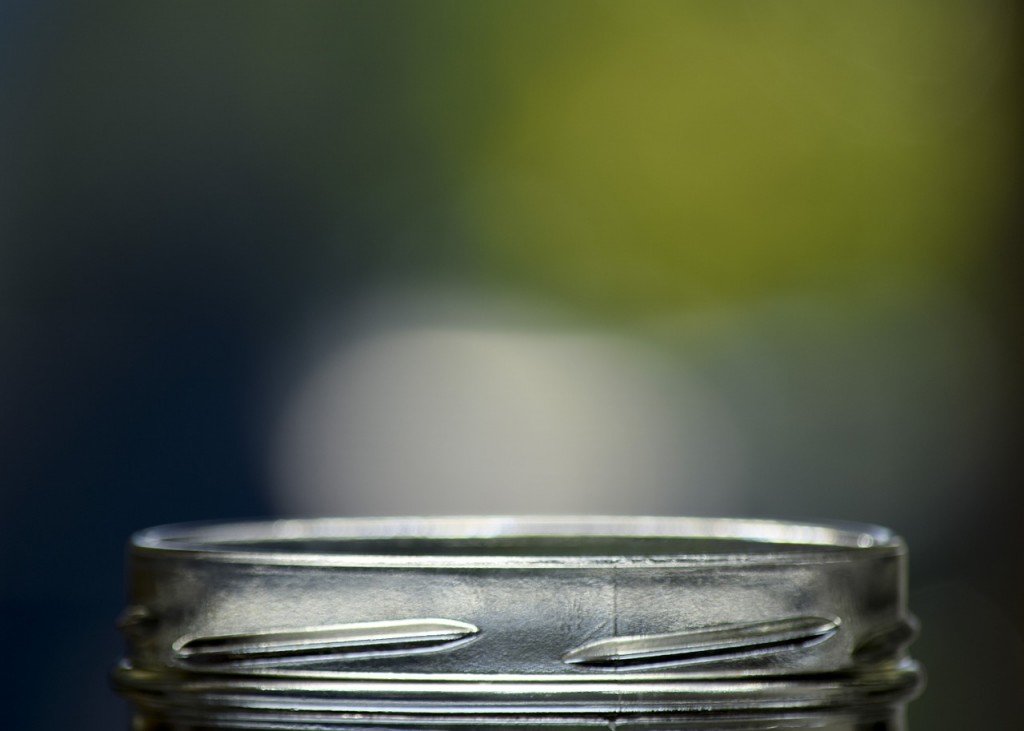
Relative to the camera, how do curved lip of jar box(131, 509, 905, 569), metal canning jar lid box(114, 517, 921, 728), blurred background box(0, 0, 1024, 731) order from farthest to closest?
blurred background box(0, 0, 1024, 731) → curved lip of jar box(131, 509, 905, 569) → metal canning jar lid box(114, 517, 921, 728)

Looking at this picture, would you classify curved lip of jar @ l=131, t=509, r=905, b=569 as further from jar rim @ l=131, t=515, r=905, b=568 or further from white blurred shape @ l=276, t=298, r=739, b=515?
white blurred shape @ l=276, t=298, r=739, b=515

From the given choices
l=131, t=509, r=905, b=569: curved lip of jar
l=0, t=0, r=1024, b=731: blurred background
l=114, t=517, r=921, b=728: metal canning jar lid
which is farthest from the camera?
l=0, t=0, r=1024, b=731: blurred background

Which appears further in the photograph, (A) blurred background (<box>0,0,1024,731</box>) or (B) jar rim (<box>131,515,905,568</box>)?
(A) blurred background (<box>0,0,1024,731</box>)

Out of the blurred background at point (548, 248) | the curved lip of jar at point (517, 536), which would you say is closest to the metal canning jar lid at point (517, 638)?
the curved lip of jar at point (517, 536)

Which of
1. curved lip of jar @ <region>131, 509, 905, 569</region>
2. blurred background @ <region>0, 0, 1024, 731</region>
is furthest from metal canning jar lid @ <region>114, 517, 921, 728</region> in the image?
blurred background @ <region>0, 0, 1024, 731</region>

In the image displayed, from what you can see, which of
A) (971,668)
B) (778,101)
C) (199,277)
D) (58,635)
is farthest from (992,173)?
(58,635)

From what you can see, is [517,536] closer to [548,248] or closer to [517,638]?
[517,638]
